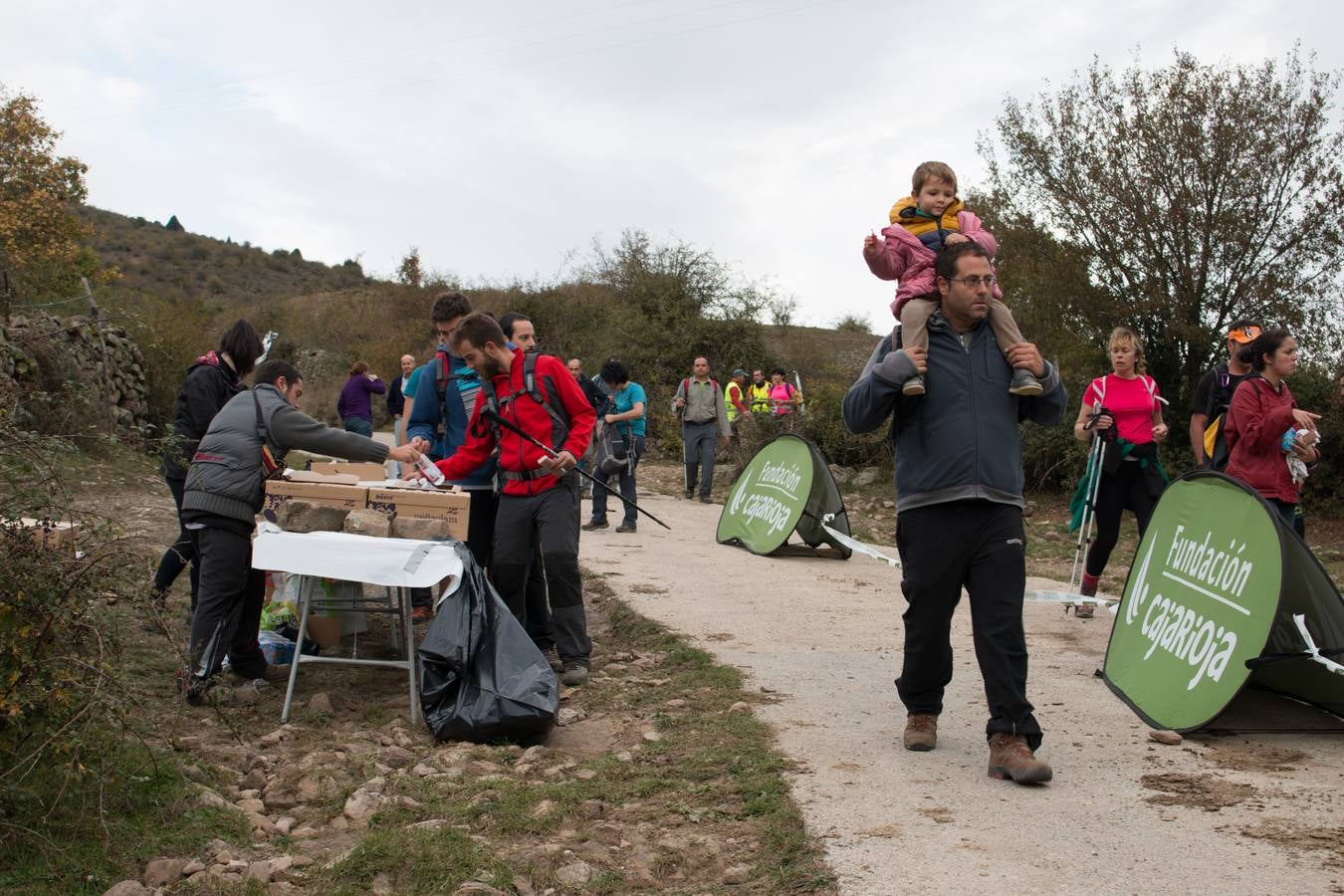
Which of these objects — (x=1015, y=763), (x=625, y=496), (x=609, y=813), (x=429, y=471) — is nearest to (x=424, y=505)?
(x=429, y=471)

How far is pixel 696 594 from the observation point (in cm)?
910

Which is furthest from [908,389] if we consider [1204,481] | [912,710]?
[1204,481]

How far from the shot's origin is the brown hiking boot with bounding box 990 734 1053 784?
4387mm

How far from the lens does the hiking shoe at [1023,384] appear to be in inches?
182

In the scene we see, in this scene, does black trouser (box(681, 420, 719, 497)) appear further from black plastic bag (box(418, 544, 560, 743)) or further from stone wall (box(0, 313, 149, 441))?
black plastic bag (box(418, 544, 560, 743))

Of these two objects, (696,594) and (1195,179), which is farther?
(1195,179)

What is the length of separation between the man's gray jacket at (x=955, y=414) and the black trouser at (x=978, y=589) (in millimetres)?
93

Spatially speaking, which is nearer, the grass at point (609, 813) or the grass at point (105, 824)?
the grass at point (105, 824)

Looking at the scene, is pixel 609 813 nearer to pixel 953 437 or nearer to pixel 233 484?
pixel 953 437

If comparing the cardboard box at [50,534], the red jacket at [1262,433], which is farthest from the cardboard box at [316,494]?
the red jacket at [1262,433]

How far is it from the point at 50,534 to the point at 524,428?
271 centimetres

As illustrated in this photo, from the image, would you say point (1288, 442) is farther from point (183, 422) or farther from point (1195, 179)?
point (1195, 179)

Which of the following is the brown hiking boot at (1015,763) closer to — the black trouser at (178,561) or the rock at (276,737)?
the rock at (276,737)

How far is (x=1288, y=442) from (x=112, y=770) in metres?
6.19
